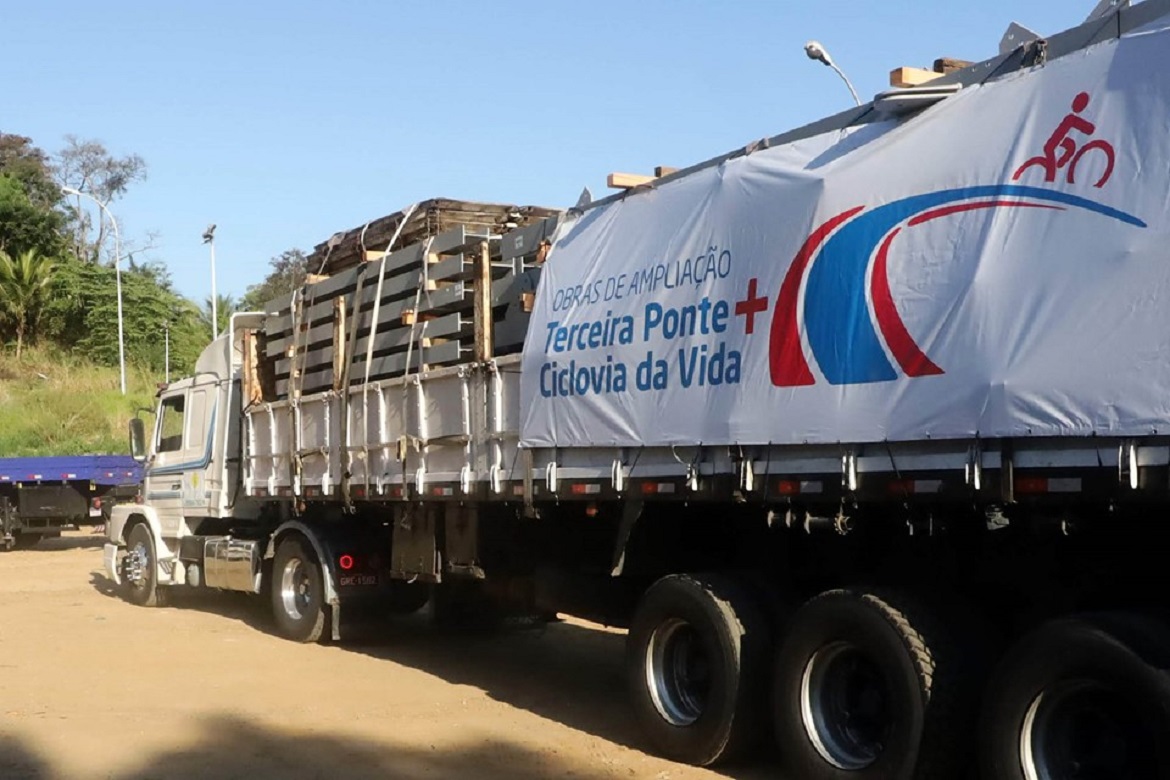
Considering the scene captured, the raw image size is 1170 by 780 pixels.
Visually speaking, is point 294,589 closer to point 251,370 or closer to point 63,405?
point 251,370

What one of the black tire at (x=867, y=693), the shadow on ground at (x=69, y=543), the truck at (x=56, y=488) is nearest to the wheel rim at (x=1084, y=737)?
the black tire at (x=867, y=693)

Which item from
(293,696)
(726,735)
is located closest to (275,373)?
(293,696)

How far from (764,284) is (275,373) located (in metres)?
7.32

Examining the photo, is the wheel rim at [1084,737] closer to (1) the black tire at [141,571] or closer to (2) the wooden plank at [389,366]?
(2) the wooden plank at [389,366]

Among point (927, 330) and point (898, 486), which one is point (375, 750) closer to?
point (898, 486)

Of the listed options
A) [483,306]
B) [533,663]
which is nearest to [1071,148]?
[483,306]

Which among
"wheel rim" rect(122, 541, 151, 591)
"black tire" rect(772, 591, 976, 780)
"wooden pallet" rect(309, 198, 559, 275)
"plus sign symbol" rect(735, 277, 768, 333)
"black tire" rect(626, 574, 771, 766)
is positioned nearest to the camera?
"black tire" rect(772, 591, 976, 780)

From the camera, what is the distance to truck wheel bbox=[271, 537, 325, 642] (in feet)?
38.4

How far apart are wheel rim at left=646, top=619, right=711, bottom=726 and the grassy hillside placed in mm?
30919

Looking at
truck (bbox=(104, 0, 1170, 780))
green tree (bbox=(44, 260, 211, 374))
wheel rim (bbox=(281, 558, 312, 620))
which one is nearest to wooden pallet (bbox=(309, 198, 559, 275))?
truck (bbox=(104, 0, 1170, 780))

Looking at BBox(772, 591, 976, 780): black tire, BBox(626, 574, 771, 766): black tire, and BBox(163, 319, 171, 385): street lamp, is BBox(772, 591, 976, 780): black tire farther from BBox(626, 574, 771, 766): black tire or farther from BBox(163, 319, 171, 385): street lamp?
BBox(163, 319, 171, 385): street lamp

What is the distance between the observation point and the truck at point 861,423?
493 centimetres

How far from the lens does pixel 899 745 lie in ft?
18.6

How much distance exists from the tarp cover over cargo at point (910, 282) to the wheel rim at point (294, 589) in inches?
204
